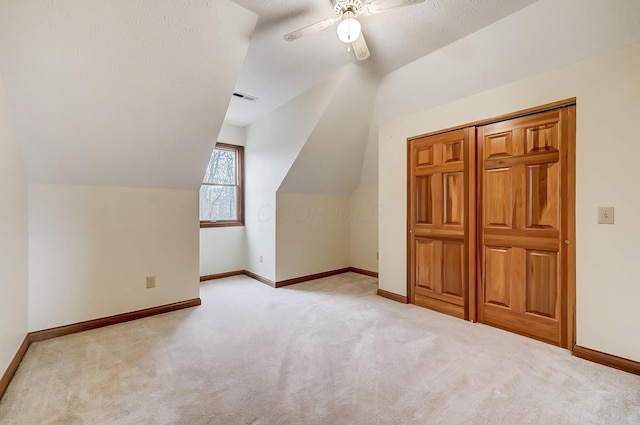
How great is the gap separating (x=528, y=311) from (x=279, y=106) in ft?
11.7

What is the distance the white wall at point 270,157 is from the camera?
11.0 ft

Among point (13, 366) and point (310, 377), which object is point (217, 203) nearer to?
point (13, 366)

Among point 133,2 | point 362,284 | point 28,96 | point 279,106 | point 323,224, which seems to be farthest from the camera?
point 323,224

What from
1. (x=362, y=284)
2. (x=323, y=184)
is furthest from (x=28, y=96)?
(x=362, y=284)

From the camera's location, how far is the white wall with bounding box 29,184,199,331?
241cm

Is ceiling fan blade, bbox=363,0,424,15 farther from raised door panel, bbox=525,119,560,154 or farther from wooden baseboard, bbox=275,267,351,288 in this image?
wooden baseboard, bbox=275,267,351,288

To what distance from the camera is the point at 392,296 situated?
3422 mm

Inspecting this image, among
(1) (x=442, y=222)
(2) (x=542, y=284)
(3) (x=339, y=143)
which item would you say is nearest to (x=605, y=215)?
(2) (x=542, y=284)

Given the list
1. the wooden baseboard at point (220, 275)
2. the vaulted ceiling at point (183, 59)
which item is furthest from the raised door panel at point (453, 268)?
the wooden baseboard at point (220, 275)

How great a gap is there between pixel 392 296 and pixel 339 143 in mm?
2064

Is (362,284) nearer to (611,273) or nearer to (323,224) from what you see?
(323,224)

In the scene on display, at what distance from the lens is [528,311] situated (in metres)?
2.40

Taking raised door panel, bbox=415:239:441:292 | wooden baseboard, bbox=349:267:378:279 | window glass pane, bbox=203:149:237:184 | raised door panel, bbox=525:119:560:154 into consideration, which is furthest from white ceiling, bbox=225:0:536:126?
wooden baseboard, bbox=349:267:378:279

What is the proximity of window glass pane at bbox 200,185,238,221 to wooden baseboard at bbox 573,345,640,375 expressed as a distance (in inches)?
172
